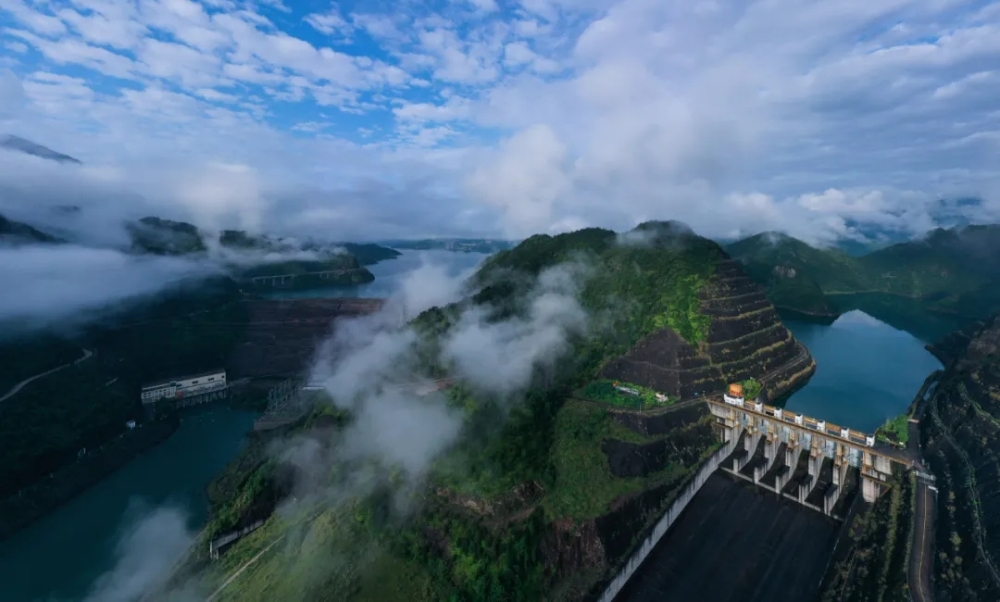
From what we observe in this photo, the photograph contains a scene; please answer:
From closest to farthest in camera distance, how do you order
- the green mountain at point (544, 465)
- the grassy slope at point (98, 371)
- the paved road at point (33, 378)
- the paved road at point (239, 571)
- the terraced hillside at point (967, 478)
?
the terraced hillside at point (967, 478), the green mountain at point (544, 465), the paved road at point (239, 571), the grassy slope at point (98, 371), the paved road at point (33, 378)

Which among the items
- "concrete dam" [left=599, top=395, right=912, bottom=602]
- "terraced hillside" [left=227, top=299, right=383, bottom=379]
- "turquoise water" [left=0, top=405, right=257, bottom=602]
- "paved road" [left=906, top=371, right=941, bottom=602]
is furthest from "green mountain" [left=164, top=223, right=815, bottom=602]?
"terraced hillside" [left=227, top=299, right=383, bottom=379]

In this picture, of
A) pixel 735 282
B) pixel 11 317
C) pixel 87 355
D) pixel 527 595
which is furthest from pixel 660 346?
pixel 11 317

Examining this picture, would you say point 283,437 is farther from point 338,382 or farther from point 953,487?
point 953,487

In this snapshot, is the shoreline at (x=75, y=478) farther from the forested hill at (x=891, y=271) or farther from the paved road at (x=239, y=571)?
the forested hill at (x=891, y=271)

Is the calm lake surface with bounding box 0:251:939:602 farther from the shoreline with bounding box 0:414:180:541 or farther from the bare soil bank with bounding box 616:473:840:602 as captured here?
the bare soil bank with bounding box 616:473:840:602

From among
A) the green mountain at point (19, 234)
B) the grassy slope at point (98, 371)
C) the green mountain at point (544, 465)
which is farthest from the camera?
the green mountain at point (19, 234)

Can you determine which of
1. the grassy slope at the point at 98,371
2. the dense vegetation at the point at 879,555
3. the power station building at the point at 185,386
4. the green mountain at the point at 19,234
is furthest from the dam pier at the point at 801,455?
the green mountain at the point at 19,234

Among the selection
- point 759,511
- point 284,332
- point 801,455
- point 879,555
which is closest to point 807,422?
point 801,455
